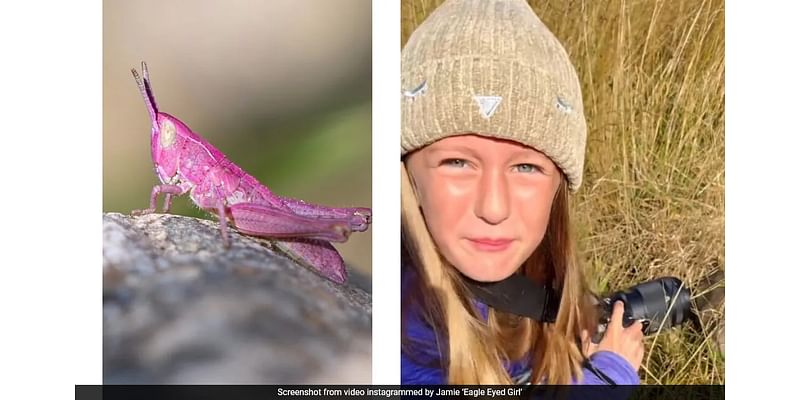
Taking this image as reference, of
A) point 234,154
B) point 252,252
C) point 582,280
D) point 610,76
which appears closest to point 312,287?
point 252,252

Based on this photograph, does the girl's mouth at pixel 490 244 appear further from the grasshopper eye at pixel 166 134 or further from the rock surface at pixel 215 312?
the grasshopper eye at pixel 166 134

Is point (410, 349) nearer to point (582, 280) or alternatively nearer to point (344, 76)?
point (582, 280)

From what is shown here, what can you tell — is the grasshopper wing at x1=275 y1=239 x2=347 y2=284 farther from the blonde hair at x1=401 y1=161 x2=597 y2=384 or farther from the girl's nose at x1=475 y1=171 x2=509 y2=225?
the girl's nose at x1=475 y1=171 x2=509 y2=225

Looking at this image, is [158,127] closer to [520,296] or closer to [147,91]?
[147,91]

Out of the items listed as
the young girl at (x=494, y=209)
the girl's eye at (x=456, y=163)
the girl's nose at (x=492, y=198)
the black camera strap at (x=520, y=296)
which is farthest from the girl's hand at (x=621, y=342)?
the girl's eye at (x=456, y=163)

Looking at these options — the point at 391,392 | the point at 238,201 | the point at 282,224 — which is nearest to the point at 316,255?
the point at 282,224

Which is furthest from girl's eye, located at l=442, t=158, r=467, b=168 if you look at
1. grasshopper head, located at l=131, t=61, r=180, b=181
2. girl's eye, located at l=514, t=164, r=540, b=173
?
grasshopper head, located at l=131, t=61, r=180, b=181

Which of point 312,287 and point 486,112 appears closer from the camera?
point 486,112
